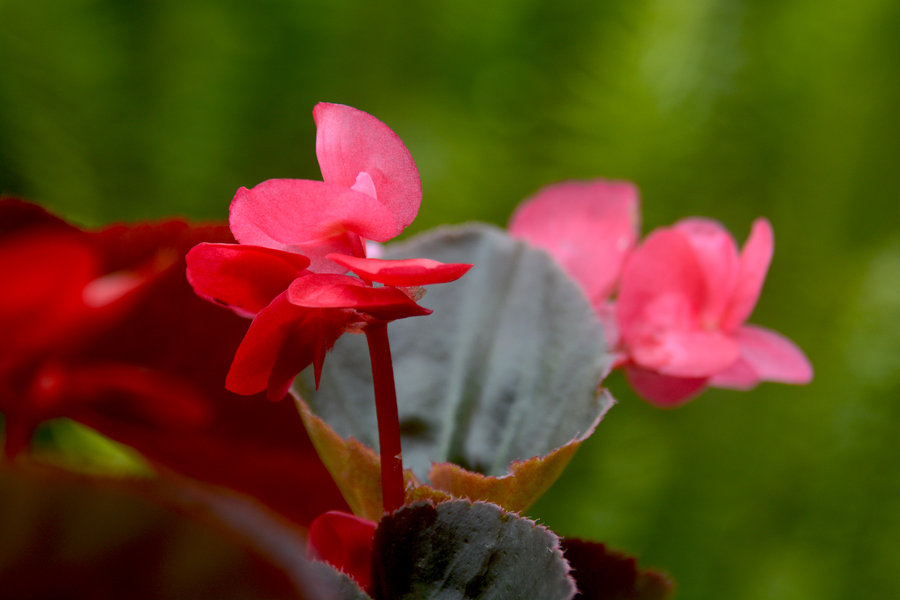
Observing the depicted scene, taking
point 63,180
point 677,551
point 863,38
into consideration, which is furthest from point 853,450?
point 63,180

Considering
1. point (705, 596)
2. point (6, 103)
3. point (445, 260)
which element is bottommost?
point (705, 596)

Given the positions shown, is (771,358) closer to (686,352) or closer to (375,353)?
(686,352)

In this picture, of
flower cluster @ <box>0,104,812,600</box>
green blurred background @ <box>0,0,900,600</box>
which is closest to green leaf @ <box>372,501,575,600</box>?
flower cluster @ <box>0,104,812,600</box>

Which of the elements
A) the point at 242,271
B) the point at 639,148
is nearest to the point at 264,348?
the point at 242,271

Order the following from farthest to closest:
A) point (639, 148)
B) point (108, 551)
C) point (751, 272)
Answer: point (639, 148), point (751, 272), point (108, 551)

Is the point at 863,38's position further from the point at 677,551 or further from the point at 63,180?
the point at 63,180

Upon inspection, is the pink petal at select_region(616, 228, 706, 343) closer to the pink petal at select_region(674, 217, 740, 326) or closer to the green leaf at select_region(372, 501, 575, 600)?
the pink petal at select_region(674, 217, 740, 326)
